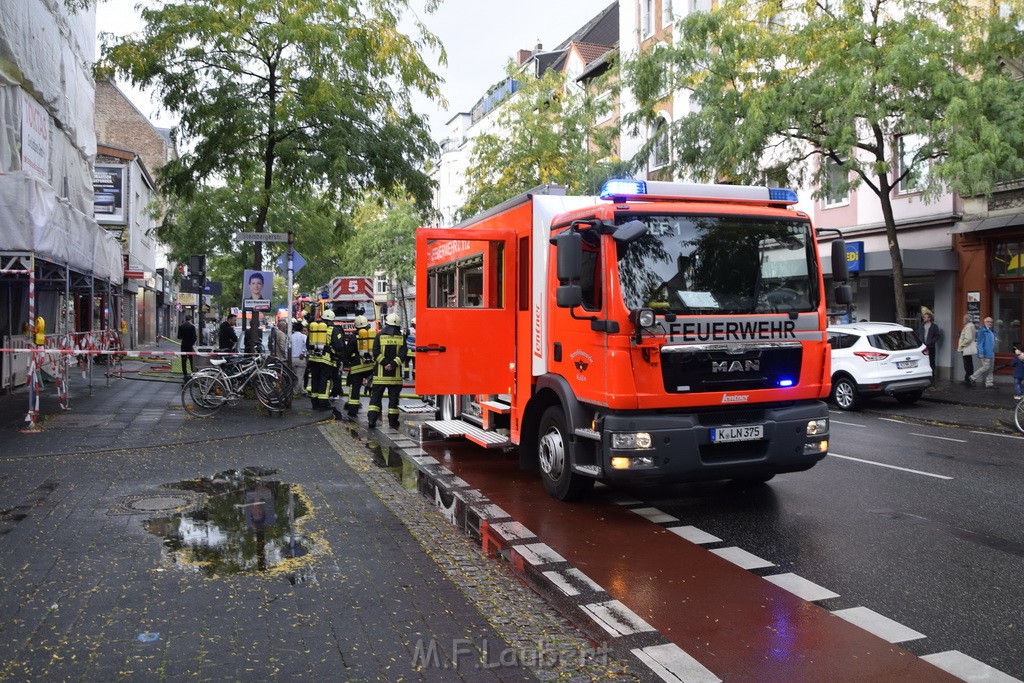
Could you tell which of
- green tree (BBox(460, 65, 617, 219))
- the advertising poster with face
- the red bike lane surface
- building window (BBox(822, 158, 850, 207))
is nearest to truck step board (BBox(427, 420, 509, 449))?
the red bike lane surface

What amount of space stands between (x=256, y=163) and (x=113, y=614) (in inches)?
557

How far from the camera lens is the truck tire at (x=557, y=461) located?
24.1 feet

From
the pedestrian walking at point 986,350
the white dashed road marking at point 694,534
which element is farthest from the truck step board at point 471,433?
the pedestrian walking at point 986,350

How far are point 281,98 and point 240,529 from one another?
1130cm

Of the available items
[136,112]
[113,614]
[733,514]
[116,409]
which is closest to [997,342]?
[733,514]

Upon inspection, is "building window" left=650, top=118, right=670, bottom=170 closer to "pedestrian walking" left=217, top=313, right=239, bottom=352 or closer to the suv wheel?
the suv wheel

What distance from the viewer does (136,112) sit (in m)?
55.0

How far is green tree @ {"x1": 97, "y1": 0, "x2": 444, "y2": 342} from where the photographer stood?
15305 mm

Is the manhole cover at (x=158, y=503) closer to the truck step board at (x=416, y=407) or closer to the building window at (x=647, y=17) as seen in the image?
the truck step board at (x=416, y=407)

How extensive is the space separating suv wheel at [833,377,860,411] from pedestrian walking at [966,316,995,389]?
189 inches

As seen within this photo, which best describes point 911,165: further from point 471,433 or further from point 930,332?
point 471,433

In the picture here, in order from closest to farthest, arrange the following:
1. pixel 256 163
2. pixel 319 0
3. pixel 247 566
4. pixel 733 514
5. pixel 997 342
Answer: pixel 247 566, pixel 733 514, pixel 319 0, pixel 256 163, pixel 997 342

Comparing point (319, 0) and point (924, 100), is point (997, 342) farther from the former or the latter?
point (319, 0)

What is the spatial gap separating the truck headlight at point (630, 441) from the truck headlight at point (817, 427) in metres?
1.51
